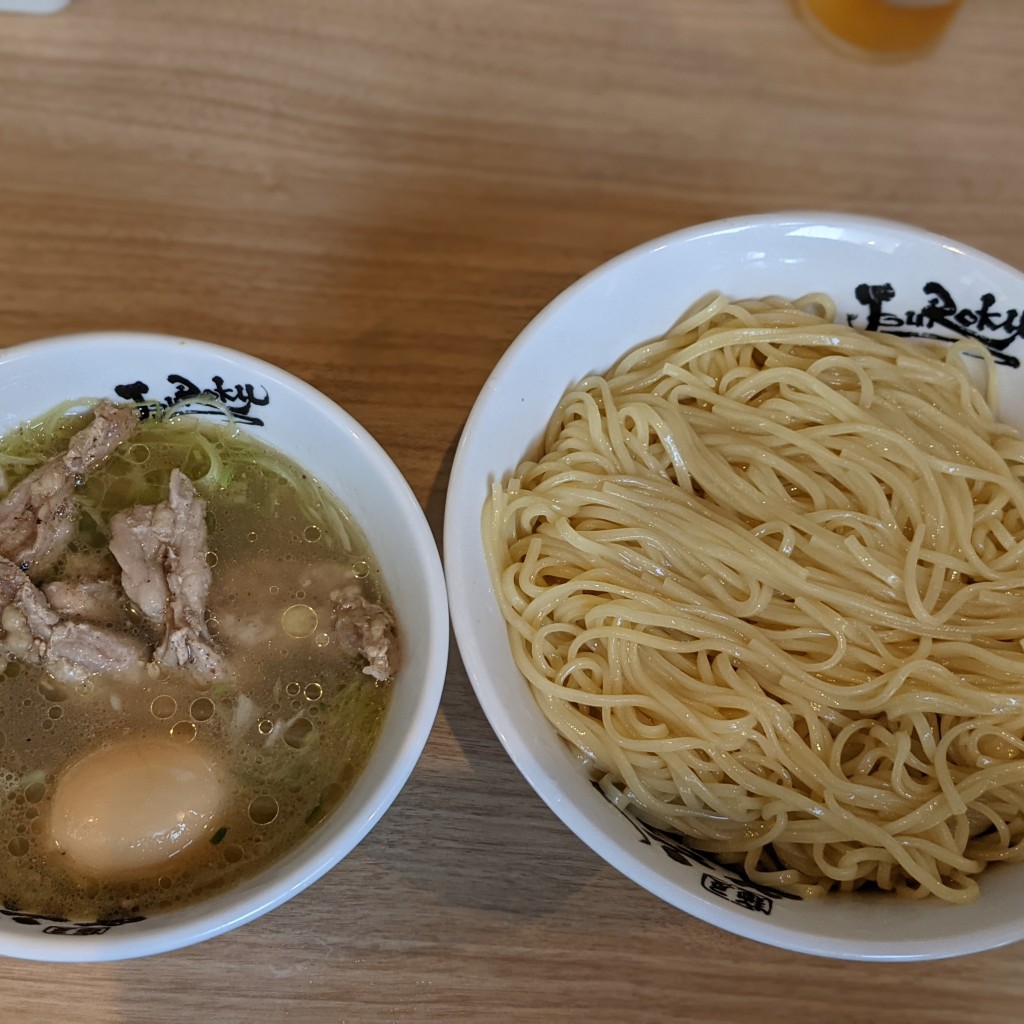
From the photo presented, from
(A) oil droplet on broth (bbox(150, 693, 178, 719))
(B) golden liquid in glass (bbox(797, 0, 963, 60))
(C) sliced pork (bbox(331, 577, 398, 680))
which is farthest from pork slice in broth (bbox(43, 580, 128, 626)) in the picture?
(B) golden liquid in glass (bbox(797, 0, 963, 60))

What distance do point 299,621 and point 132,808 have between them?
39 centimetres

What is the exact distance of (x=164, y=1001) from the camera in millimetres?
1410

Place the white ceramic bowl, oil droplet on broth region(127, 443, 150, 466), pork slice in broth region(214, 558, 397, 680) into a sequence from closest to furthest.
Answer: the white ceramic bowl
pork slice in broth region(214, 558, 397, 680)
oil droplet on broth region(127, 443, 150, 466)

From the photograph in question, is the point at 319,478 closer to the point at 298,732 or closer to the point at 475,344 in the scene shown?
the point at 298,732

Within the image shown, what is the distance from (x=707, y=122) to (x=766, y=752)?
161cm

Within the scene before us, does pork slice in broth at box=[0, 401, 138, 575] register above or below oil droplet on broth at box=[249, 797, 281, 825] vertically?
above

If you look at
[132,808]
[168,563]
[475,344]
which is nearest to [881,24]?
[475,344]

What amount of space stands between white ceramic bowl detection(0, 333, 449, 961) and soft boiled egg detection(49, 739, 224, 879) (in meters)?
0.12

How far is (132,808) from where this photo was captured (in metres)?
1.30

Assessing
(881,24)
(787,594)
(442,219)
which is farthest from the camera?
(881,24)

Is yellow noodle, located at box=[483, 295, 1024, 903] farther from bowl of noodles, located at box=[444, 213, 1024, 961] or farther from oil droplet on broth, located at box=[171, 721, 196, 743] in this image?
oil droplet on broth, located at box=[171, 721, 196, 743]

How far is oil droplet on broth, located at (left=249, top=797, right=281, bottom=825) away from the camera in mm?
1318

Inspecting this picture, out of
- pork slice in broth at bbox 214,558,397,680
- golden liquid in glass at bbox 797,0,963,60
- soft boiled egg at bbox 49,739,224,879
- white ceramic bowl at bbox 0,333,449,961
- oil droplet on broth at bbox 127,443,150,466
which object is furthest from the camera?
golden liquid in glass at bbox 797,0,963,60

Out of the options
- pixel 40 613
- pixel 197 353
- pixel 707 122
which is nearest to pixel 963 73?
pixel 707 122
